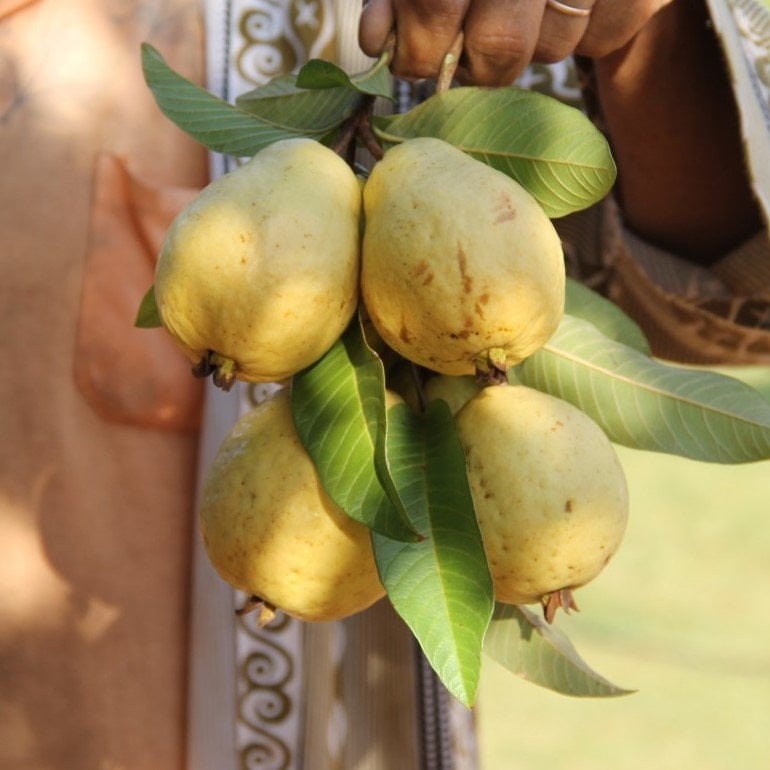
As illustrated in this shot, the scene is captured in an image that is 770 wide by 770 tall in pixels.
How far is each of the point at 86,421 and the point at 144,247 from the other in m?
0.15

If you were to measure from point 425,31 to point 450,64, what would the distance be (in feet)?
0.09

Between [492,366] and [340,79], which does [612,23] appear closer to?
[340,79]

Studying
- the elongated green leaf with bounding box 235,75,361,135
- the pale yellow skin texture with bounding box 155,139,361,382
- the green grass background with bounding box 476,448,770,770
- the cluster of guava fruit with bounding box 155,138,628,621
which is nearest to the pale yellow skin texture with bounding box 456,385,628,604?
the cluster of guava fruit with bounding box 155,138,628,621

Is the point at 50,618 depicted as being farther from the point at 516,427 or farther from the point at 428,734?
the point at 516,427

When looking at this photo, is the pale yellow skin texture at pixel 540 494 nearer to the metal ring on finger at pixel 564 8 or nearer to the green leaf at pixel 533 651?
the green leaf at pixel 533 651

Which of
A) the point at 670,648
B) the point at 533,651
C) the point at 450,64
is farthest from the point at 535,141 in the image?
the point at 670,648

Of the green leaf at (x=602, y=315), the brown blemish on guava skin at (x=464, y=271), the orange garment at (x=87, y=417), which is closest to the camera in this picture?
the brown blemish on guava skin at (x=464, y=271)

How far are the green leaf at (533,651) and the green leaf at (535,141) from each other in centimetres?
26

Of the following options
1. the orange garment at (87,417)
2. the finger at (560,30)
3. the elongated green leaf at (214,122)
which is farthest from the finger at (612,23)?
the orange garment at (87,417)

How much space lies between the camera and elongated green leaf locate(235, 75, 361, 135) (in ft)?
2.28

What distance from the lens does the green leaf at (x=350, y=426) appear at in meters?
0.56

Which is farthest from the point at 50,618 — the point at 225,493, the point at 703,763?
the point at 703,763

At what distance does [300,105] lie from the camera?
0.71 m

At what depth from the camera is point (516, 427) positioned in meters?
0.61
